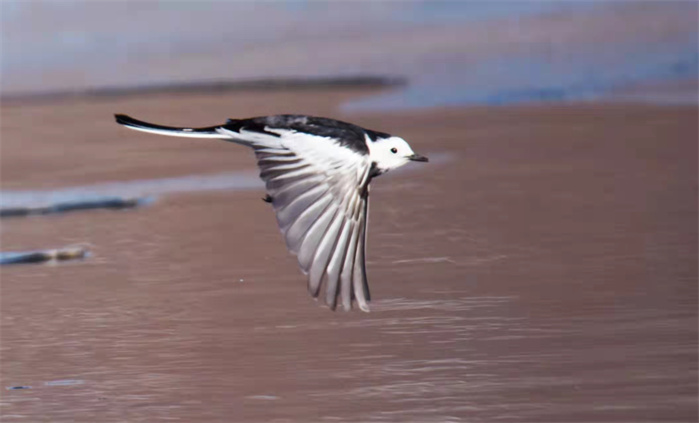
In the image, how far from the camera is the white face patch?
5137mm

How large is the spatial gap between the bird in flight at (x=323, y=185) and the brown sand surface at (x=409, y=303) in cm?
25

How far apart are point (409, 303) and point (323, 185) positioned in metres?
0.80

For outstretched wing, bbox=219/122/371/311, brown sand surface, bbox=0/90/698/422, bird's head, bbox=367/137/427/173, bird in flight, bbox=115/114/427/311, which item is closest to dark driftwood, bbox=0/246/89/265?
brown sand surface, bbox=0/90/698/422

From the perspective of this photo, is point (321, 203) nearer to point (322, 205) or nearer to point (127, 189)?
point (322, 205)

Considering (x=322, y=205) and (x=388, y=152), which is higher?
(x=388, y=152)

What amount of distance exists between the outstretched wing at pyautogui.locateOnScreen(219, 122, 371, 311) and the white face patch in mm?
94

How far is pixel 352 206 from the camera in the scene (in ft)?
16.2

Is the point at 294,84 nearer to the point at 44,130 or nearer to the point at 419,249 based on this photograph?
the point at 44,130

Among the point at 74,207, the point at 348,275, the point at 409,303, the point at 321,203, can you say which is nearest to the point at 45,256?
the point at 74,207

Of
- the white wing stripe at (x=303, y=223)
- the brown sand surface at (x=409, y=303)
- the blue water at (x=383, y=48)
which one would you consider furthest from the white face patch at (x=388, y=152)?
the blue water at (x=383, y=48)

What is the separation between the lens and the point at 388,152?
203 inches

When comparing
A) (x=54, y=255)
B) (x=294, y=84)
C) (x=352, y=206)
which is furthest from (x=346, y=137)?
(x=294, y=84)

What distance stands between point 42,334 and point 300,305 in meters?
0.91

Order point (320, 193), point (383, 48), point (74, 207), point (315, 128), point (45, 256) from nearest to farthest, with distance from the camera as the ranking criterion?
point (320, 193) → point (315, 128) → point (45, 256) → point (74, 207) → point (383, 48)
